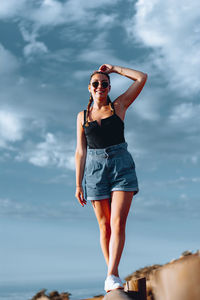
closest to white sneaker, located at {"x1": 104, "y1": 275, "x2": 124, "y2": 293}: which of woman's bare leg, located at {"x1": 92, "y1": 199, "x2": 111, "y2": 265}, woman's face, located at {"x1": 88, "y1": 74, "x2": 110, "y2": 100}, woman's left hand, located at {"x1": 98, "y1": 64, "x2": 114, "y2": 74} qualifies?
woman's bare leg, located at {"x1": 92, "y1": 199, "x2": 111, "y2": 265}

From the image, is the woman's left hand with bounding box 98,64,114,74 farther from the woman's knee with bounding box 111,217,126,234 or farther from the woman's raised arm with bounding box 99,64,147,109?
the woman's knee with bounding box 111,217,126,234

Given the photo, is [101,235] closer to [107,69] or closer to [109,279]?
[109,279]

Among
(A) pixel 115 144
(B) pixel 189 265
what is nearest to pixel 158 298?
(B) pixel 189 265

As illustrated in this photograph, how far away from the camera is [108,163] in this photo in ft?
16.4

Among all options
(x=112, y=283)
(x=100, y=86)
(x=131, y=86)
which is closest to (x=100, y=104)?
(x=100, y=86)

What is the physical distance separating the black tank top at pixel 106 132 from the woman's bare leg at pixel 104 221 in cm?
77

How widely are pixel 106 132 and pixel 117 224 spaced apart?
121 cm

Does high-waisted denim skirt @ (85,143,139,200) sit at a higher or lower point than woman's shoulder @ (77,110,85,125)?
lower

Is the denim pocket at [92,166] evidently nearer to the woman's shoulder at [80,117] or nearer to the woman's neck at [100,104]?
the woman's shoulder at [80,117]

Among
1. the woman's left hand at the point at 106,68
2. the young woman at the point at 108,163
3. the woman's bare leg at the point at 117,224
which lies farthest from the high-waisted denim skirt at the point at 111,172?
the woman's left hand at the point at 106,68

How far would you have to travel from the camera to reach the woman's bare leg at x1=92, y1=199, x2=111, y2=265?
5117 mm

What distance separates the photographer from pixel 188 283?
2.99 metres

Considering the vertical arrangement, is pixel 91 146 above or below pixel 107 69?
below

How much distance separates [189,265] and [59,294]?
3386 mm
